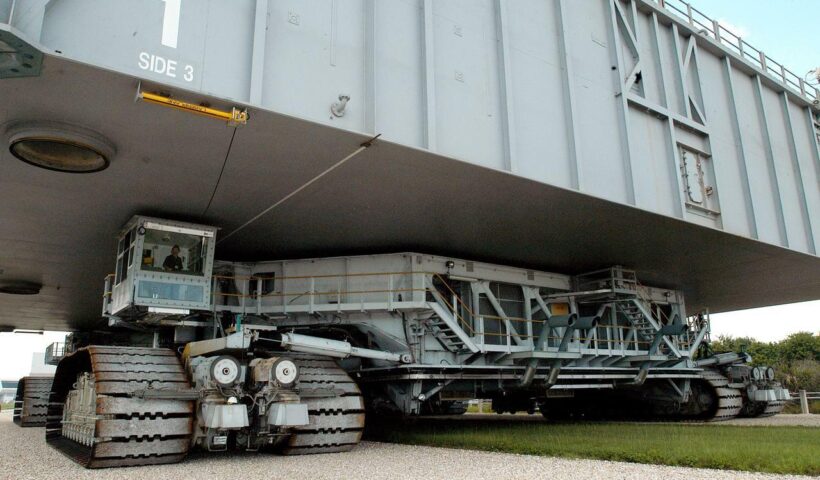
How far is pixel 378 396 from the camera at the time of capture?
13.4 metres

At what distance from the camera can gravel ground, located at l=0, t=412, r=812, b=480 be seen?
7.34 metres

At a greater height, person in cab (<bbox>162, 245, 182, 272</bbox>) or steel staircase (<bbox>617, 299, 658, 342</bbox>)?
person in cab (<bbox>162, 245, 182, 272</bbox>)

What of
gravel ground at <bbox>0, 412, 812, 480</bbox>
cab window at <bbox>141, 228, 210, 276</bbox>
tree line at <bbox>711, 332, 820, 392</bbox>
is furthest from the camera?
tree line at <bbox>711, 332, 820, 392</bbox>

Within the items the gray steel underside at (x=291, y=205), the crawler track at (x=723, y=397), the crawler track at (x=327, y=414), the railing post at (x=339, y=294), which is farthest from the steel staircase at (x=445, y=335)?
the crawler track at (x=723, y=397)

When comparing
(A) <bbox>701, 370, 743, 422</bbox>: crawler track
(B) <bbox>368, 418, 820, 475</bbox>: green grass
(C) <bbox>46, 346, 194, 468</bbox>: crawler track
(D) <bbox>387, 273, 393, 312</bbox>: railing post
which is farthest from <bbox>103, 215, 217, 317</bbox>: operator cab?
(A) <bbox>701, 370, 743, 422</bbox>: crawler track

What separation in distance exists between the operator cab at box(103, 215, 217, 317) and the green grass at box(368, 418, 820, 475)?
512 cm

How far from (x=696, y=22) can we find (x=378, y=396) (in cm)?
1327

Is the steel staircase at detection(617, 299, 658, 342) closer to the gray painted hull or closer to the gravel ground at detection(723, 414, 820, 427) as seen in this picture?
the gray painted hull

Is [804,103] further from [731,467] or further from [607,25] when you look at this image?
[731,467]

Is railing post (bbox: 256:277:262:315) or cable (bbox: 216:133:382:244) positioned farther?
railing post (bbox: 256:277:262:315)

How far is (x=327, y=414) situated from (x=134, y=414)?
115 inches

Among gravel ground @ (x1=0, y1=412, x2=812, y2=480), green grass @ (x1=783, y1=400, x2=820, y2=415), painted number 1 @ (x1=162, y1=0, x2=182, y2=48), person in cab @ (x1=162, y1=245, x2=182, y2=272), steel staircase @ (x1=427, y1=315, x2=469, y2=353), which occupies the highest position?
painted number 1 @ (x1=162, y1=0, x2=182, y2=48)

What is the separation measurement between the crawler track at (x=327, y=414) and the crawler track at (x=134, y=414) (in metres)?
1.72

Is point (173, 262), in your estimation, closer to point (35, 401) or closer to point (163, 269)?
point (163, 269)
